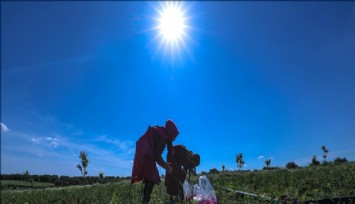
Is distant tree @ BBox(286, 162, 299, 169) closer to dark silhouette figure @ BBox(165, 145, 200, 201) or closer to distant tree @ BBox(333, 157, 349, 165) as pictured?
distant tree @ BBox(333, 157, 349, 165)

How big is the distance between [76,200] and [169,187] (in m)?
3.73

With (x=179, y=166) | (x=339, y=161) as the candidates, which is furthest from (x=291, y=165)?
(x=179, y=166)

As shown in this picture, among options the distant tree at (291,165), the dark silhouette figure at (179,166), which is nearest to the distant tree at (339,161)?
the distant tree at (291,165)

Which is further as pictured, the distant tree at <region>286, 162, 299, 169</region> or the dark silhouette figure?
the distant tree at <region>286, 162, 299, 169</region>

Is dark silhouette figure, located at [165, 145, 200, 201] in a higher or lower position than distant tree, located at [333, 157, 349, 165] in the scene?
lower

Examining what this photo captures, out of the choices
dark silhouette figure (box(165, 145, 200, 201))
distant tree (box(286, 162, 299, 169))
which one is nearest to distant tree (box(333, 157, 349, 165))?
distant tree (box(286, 162, 299, 169))

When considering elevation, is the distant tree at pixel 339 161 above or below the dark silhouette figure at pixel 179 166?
above

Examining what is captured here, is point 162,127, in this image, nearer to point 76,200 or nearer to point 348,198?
point 348,198

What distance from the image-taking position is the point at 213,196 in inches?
294

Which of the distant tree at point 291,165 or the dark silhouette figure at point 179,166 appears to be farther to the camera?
the distant tree at point 291,165

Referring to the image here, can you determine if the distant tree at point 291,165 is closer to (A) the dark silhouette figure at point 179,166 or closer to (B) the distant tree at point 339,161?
(B) the distant tree at point 339,161

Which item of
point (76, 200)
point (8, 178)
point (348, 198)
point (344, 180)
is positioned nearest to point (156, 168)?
point (348, 198)

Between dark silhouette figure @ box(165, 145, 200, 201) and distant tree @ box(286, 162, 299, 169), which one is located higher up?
distant tree @ box(286, 162, 299, 169)

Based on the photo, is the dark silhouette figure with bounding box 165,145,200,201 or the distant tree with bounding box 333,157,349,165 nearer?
the dark silhouette figure with bounding box 165,145,200,201
